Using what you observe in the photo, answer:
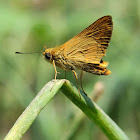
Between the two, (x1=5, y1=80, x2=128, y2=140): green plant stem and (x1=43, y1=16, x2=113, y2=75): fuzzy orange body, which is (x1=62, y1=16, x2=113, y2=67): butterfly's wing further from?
(x1=5, y1=80, x2=128, y2=140): green plant stem

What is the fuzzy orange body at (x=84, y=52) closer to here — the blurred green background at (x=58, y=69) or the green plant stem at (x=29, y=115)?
the blurred green background at (x=58, y=69)

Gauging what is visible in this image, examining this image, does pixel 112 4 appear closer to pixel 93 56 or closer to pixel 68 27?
pixel 68 27

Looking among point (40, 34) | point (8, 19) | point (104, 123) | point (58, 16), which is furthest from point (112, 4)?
point (104, 123)

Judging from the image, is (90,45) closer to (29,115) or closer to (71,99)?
(71,99)

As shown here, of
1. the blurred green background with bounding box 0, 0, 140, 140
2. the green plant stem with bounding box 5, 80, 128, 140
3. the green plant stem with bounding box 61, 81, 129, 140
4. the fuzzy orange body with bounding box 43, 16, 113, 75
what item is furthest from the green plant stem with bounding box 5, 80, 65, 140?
the blurred green background with bounding box 0, 0, 140, 140

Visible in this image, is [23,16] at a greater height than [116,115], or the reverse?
[23,16]

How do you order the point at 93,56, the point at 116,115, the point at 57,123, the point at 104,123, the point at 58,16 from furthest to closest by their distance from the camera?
the point at 58,16
the point at 116,115
the point at 57,123
the point at 93,56
the point at 104,123
